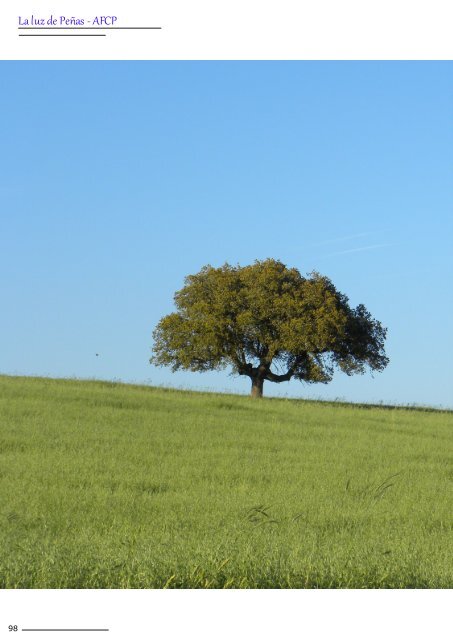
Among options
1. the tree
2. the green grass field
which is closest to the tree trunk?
the tree

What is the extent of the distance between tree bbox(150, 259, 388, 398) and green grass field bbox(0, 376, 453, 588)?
1722 cm

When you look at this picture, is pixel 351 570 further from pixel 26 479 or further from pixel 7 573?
pixel 26 479

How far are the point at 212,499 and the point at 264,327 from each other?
3469 cm

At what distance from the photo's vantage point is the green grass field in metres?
6.24

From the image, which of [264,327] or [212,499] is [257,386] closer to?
[264,327]

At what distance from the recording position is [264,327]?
46.8 m

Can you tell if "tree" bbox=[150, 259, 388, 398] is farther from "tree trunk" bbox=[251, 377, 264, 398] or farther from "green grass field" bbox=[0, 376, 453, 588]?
"green grass field" bbox=[0, 376, 453, 588]

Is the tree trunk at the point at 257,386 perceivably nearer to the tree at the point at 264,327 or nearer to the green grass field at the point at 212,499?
the tree at the point at 264,327

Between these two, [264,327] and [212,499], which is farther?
[264,327]

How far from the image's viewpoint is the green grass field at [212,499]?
6.24m

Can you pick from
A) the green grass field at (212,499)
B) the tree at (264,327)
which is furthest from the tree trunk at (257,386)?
the green grass field at (212,499)

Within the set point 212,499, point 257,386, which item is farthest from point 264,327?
→ point 212,499

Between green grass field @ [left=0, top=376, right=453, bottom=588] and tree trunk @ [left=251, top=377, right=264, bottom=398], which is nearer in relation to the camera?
green grass field @ [left=0, top=376, right=453, bottom=588]
